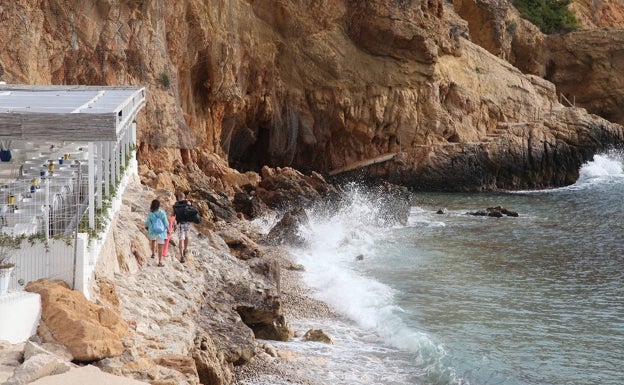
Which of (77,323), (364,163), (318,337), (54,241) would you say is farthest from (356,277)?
(364,163)

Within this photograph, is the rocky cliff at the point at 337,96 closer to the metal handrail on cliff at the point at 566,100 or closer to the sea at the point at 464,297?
the metal handrail on cliff at the point at 566,100

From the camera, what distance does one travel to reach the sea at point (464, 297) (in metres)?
15.5

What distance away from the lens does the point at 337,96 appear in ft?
161

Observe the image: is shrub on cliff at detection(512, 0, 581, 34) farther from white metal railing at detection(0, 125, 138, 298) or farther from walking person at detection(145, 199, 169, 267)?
white metal railing at detection(0, 125, 138, 298)

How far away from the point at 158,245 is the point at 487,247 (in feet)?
56.2

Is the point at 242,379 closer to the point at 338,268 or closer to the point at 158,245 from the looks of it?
the point at 158,245

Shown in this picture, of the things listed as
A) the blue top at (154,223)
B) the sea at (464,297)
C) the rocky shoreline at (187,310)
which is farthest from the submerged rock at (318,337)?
the blue top at (154,223)

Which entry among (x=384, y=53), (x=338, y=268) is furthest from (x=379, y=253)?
(x=384, y=53)

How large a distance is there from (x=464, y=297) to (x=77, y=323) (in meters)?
12.5

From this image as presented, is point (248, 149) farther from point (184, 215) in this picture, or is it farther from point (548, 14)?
point (184, 215)

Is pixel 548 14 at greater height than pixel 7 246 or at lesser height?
greater

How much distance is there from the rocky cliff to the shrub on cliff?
11329mm

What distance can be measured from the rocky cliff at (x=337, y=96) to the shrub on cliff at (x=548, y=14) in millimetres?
11329

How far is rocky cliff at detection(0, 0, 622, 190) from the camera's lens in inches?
1454
